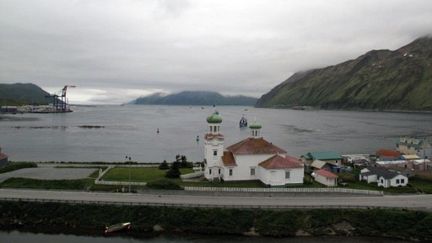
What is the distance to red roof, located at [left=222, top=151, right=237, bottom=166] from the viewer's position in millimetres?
47188

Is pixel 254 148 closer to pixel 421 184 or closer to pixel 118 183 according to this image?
pixel 118 183

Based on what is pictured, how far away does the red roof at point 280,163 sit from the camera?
45031 mm

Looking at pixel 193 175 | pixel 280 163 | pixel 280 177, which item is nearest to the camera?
pixel 280 177

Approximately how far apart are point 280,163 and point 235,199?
26.6ft

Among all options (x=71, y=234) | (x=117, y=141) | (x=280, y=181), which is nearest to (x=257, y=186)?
(x=280, y=181)

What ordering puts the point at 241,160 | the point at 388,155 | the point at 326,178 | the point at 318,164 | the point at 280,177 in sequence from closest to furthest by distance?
the point at 280,177 < the point at 326,178 < the point at 241,160 < the point at 318,164 < the point at 388,155

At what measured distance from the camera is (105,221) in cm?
3662

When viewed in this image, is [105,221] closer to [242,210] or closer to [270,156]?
[242,210]

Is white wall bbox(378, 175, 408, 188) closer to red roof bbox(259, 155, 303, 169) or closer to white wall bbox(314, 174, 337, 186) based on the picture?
white wall bbox(314, 174, 337, 186)

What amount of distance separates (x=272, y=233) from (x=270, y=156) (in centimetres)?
1441

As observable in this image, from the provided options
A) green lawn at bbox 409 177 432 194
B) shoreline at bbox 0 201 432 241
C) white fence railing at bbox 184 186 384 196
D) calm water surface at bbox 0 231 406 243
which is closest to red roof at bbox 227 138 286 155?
white fence railing at bbox 184 186 384 196

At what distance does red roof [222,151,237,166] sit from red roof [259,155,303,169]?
126 inches

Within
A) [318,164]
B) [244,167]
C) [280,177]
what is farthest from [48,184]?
[318,164]

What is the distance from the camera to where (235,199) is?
131 feet
